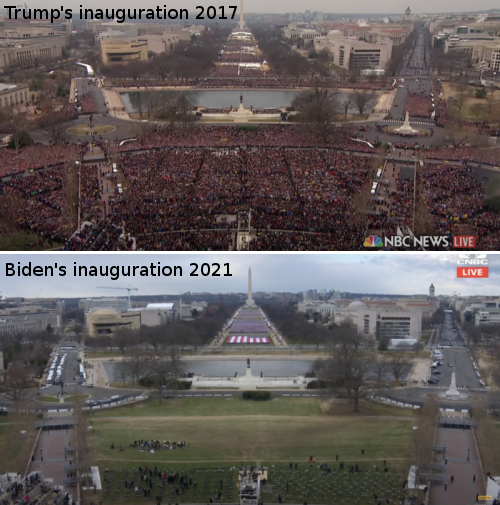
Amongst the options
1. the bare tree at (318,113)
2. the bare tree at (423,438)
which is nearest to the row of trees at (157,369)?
the bare tree at (423,438)

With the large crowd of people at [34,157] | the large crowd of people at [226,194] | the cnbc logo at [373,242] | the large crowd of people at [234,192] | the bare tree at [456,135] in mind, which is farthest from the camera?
the bare tree at [456,135]

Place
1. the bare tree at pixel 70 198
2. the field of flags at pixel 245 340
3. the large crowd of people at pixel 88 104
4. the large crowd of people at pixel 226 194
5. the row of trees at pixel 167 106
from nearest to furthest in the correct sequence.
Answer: the field of flags at pixel 245 340 < the large crowd of people at pixel 226 194 < the bare tree at pixel 70 198 < the row of trees at pixel 167 106 < the large crowd of people at pixel 88 104

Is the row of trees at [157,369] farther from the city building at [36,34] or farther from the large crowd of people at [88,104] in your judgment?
the city building at [36,34]

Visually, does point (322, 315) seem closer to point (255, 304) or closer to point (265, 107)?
point (255, 304)

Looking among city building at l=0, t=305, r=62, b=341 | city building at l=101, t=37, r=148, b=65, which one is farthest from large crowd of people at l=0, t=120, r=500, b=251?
city building at l=101, t=37, r=148, b=65

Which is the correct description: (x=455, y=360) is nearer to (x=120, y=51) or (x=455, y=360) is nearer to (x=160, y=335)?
(x=160, y=335)

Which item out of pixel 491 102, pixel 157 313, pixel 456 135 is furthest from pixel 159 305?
pixel 491 102

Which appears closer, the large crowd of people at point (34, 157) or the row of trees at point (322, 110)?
the large crowd of people at point (34, 157)
